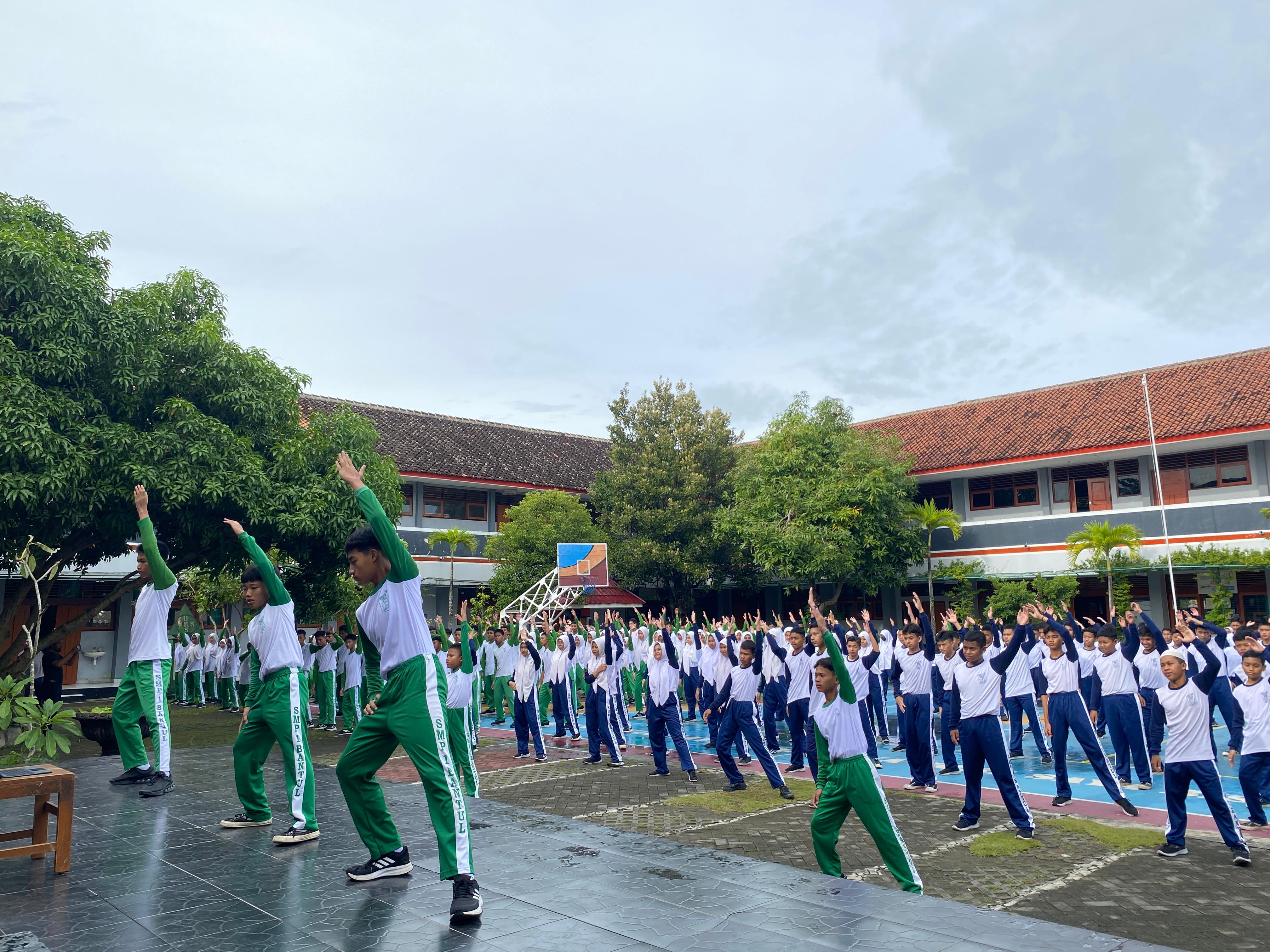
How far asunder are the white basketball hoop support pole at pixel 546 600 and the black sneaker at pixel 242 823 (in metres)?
14.8

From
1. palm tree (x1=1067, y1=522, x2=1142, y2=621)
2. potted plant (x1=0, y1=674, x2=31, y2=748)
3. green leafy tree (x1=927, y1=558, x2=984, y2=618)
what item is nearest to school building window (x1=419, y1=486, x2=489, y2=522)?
green leafy tree (x1=927, y1=558, x2=984, y2=618)

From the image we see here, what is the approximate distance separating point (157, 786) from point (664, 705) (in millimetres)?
5184

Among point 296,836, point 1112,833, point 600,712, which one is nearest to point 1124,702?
point 1112,833

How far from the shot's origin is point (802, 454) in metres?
24.0

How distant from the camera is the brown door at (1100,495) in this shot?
23.3 m

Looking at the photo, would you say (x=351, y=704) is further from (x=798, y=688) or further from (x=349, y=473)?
(x=349, y=473)

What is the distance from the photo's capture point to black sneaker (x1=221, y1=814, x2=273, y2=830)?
5797 mm

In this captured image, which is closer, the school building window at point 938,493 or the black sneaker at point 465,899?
the black sneaker at point 465,899

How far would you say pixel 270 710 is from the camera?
5938 mm

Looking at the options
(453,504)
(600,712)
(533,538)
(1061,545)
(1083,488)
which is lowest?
(600,712)

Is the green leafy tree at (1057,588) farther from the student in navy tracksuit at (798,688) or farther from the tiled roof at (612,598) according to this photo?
the student in navy tracksuit at (798,688)

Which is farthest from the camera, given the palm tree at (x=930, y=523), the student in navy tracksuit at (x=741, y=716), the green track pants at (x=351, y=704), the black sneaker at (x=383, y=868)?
the palm tree at (x=930, y=523)

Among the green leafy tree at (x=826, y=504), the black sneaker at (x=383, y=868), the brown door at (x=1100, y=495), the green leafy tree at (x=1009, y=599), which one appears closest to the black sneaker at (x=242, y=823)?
the black sneaker at (x=383, y=868)

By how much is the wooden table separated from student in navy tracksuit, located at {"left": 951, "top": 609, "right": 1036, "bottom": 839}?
634cm
